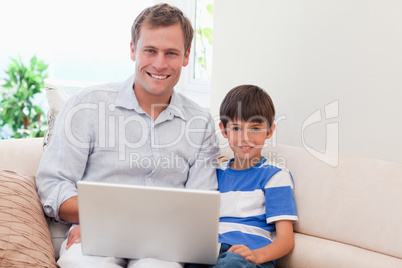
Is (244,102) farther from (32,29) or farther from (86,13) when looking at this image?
(32,29)

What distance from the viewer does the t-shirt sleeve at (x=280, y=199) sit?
5.11ft

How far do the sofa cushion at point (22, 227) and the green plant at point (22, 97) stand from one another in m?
2.48

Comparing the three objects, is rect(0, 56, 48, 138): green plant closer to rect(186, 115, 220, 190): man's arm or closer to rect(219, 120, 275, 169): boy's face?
rect(186, 115, 220, 190): man's arm

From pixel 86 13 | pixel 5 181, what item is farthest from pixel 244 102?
pixel 86 13

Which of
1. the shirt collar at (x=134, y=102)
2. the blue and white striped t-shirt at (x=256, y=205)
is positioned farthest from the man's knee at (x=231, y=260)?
the shirt collar at (x=134, y=102)

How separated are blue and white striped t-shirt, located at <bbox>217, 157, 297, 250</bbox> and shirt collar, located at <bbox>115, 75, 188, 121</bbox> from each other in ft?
1.05

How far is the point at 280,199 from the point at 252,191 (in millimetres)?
109

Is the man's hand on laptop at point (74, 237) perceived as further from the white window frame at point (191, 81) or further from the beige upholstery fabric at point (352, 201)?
the white window frame at point (191, 81)

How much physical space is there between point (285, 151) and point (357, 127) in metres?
0.31

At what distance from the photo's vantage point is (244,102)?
1.70 meters

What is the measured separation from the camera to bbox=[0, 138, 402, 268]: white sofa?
4.98 feet

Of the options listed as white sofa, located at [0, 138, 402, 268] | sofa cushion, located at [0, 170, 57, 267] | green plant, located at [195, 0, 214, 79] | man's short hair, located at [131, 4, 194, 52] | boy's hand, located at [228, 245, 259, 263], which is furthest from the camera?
green plant, located at [195, 0, 214, 79]

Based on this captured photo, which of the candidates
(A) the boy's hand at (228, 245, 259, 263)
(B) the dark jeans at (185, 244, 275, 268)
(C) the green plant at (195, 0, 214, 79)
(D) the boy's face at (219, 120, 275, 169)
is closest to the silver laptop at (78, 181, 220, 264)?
(B) the dark jeans at (185, 244, 275, 268)

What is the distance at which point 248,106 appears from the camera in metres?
1.69
